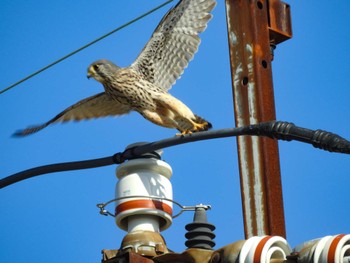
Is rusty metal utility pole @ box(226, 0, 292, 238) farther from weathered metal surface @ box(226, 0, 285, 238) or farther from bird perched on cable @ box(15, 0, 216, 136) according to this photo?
bird perched on cable @ box(15, 0, 216, 136)

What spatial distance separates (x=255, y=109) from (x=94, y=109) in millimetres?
2579

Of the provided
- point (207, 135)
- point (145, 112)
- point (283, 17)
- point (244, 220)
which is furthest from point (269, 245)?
point (145, 112)

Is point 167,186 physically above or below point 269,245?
above

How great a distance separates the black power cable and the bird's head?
239 centimetres

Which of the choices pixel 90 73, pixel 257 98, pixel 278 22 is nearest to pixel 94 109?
pixel 90 73

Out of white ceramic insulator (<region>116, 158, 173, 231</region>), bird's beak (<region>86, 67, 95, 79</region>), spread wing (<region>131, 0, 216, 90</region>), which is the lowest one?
white ceramic insulator (<region>116, 158, 173, 231</region>)

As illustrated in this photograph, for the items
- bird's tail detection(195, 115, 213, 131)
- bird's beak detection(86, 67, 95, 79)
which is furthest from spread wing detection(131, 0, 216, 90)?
bird's tail detection(195, 115, 213, 131)

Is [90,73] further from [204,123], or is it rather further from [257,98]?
[257,98]

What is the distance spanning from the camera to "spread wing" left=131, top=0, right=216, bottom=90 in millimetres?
8070

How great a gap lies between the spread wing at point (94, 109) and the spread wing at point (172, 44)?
344 millimetres

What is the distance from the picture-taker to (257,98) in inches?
232

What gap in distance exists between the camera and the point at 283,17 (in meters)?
6.37

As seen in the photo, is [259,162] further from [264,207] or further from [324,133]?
[324,133]

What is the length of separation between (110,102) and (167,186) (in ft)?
10.7
